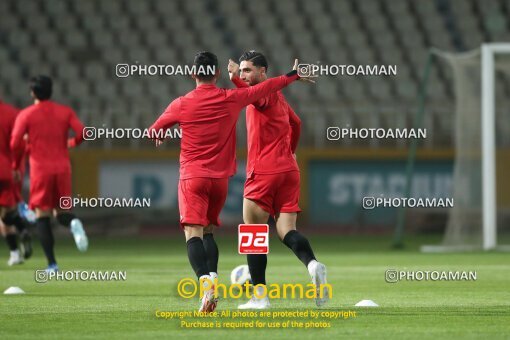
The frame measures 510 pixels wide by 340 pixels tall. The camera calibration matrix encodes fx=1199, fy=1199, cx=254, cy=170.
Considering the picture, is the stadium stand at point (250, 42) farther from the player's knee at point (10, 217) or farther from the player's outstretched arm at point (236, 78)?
the player's outstretched arm at point (236, 78)

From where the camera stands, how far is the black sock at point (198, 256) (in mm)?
8289

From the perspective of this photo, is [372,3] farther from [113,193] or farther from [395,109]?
[113,193]

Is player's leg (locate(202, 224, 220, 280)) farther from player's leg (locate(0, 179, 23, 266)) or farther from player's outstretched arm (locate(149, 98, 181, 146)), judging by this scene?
player's leg (locate(0, 179, 23, 266))

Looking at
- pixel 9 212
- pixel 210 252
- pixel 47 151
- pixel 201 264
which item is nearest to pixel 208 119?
pixel 201 264

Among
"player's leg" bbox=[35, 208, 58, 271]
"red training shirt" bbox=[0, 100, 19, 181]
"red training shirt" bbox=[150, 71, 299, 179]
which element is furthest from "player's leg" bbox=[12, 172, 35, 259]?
"red training shirt" bbox=[150, 71, 299, 179]

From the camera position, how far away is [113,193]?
24125 mm

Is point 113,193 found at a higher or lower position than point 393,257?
higher

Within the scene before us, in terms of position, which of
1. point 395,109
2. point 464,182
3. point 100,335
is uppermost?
point 395,109

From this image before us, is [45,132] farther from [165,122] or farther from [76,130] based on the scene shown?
[165,122]

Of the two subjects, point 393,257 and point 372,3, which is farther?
point 372,3

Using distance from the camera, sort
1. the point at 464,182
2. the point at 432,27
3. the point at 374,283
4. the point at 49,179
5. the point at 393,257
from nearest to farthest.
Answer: the point at 374,283 → the point at 49,179 → the point at 393,257 → the point at 464,182 → the point at 432,27

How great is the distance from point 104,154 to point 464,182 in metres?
8.86

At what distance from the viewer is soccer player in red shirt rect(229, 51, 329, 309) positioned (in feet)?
28.6

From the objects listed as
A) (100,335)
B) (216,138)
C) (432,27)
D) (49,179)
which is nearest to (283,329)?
(100,335)
